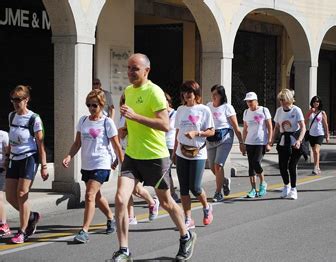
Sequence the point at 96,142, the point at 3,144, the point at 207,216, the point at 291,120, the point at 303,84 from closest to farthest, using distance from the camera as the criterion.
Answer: the point at 96,142 → the point at 3,144 → the point at 207,216 → the point at 291,120 → the point at 303,84

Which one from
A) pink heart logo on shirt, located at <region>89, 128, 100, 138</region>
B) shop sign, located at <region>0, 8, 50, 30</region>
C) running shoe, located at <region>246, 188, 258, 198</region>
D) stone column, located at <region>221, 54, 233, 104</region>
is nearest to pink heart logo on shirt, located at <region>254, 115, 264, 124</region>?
running shoe, located at <region>246, 188, 258, 198</region>

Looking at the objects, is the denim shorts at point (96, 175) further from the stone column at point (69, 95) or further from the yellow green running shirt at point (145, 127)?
the stone column at point (69, 95)

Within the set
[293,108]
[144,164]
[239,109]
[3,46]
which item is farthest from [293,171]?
[239,109]

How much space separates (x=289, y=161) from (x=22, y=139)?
4793 millimetres

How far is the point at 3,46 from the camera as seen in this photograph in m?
13.5

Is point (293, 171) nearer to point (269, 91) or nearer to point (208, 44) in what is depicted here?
point (208, 44)

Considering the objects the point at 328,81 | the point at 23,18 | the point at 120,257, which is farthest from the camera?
the point at 328,81

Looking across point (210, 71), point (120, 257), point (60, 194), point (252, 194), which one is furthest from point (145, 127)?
point (210, 71)

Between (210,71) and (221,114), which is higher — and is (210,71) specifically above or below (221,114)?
above

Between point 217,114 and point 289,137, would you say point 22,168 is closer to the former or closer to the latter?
point 217,114

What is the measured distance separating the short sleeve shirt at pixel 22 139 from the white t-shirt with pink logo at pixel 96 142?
52 centimetres

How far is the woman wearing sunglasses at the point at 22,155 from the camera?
804 centimetres

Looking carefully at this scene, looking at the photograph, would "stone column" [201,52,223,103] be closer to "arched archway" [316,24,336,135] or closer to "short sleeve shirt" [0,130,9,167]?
"short sleeve shirt" [0,130,9,167]

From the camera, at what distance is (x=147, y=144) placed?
6883 mm
